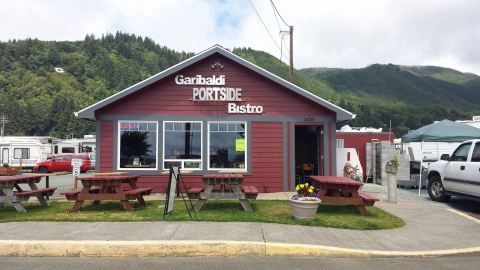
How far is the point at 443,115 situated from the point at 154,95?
67.2m

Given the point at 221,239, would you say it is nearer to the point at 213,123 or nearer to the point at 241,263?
the point at 241,263

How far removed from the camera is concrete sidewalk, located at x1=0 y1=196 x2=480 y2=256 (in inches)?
268

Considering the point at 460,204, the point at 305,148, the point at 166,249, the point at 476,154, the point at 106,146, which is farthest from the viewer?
the point at 305,148

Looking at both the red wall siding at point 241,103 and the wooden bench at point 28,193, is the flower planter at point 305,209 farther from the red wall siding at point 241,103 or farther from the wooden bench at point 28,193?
the wooden bench at point 28,193

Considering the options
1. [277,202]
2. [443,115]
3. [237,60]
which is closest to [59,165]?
[237,60]

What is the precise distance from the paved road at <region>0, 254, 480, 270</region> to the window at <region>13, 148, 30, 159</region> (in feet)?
97.5

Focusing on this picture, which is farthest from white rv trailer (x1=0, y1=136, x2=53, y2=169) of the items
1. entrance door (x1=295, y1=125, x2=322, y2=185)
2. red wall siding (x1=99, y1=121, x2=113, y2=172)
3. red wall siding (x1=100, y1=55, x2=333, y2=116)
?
entrance door (x1=295, y1=125, x2=322, y2=185)

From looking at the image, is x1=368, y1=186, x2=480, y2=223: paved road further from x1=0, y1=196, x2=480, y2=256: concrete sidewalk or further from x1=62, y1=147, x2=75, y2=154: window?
x1=62, y1=147, x2=75, y2=154: window

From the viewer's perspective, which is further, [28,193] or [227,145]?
[227,145]

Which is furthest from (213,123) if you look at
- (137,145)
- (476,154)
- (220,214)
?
(476,154)

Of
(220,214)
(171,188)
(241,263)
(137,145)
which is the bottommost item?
(241,263)

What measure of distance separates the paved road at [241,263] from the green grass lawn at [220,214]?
210 centimetres

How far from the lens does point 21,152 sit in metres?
33.3

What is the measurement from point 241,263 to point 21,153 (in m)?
32.0
